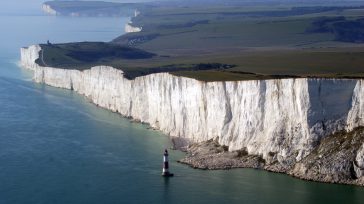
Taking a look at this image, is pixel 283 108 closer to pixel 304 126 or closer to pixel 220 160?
pixel 304 126

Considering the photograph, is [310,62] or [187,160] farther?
[310,62]

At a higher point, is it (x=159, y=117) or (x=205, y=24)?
(x=205, y=24)

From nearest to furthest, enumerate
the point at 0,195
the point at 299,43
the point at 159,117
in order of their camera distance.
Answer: the point at 0,195, the point at 159,117, the point at 299,43

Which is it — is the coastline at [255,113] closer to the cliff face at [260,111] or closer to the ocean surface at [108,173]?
the cliff face at [260,111]

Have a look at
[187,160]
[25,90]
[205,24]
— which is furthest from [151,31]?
[187,160]

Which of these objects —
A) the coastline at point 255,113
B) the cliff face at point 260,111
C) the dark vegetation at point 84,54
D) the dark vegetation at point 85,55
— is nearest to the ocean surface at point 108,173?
the coastline at point 255,113

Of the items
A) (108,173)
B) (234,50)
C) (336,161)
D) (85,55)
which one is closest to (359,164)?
(336,161)
